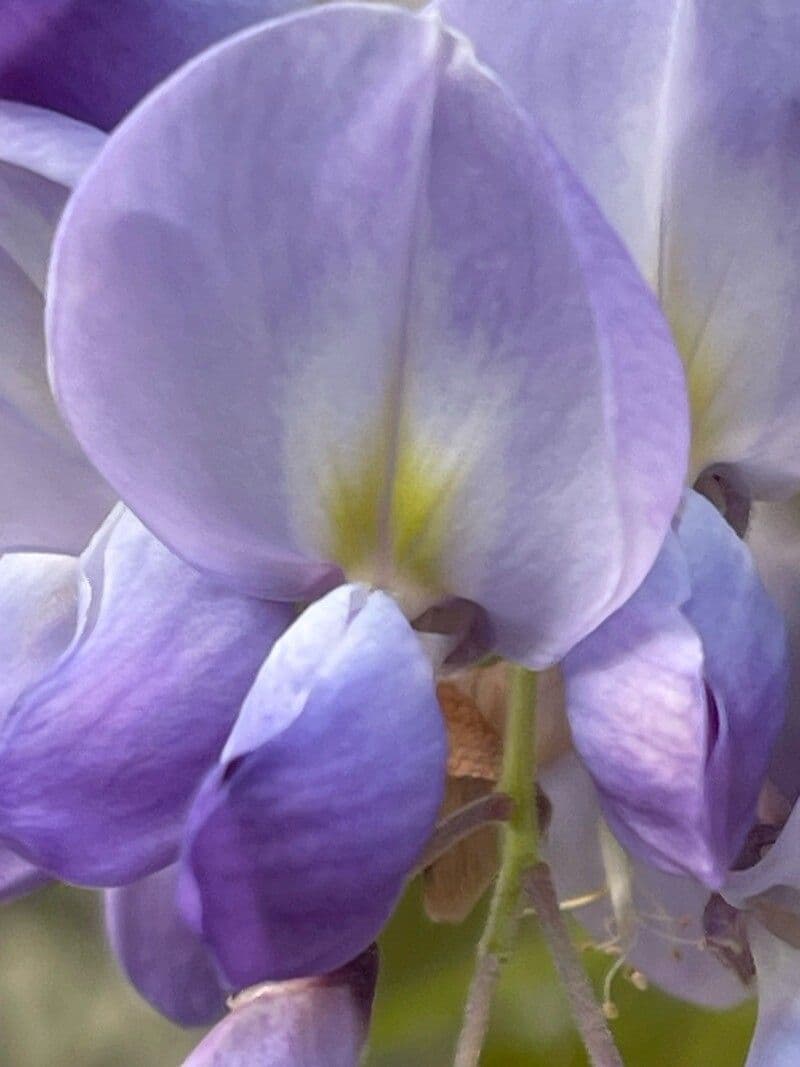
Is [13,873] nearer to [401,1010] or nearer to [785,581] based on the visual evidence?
[785,581]

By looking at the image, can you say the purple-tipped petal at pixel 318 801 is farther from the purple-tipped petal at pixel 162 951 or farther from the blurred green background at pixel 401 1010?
the blurred green background at pixel 401 1010

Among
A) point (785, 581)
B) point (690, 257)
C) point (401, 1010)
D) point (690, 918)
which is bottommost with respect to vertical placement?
point (401, 1010)

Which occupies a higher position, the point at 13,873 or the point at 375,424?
the point at 375,424

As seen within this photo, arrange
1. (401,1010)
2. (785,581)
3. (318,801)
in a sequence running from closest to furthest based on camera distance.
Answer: (318,801), (785,581), (401,1010)

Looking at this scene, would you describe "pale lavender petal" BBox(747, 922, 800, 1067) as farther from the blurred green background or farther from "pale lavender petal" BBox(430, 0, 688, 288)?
the blurred green background

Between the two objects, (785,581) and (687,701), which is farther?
(785,581)

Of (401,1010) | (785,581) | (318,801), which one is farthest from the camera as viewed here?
(401,1010)

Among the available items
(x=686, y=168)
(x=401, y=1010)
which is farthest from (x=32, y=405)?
(x=401, y=1010)

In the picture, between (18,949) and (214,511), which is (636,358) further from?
(18,949)
